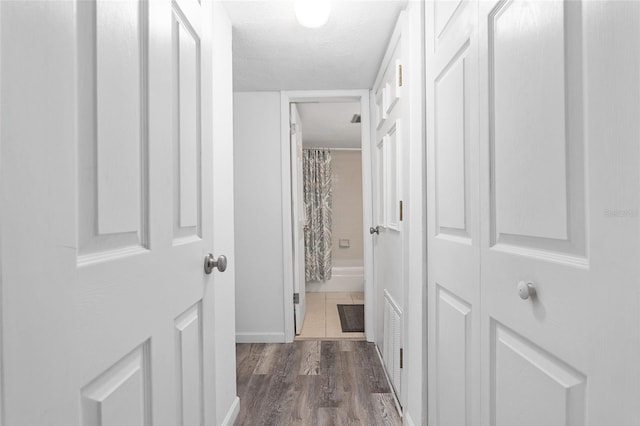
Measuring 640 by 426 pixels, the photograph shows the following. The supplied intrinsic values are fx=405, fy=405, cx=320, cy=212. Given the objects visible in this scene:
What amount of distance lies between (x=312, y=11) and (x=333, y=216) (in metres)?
4.30

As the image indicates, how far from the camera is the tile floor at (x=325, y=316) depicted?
348cm

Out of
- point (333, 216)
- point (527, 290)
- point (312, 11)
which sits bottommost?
point (527, 290)

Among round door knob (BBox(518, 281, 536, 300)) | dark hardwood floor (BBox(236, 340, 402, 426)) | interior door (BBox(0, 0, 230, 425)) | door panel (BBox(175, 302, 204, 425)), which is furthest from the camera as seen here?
dark hardwood floor (BBox(236, 340, 402, 426))

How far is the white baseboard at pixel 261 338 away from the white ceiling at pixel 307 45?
1.98 metres

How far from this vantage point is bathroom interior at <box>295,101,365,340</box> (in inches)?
167

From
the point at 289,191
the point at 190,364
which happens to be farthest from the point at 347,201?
the point at 190,364

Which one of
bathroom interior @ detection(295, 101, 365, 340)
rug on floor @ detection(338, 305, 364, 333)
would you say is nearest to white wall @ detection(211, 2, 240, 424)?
rug on floor @ detection(338, 305, 364, 333)

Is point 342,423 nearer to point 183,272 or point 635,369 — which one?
point 183,272

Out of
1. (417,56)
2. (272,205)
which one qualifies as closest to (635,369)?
(417,56)

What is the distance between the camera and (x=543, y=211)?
2.52ft

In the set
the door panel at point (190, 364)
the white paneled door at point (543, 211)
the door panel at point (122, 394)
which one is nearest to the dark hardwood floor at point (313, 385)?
the white paneled door at point (543, 211)

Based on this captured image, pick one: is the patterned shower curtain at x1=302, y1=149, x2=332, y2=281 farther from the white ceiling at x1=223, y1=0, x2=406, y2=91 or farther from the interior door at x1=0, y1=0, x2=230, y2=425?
the interior door at x1=0, y1=0, x2=230, y2=425

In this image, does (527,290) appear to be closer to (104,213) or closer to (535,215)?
(535,215)

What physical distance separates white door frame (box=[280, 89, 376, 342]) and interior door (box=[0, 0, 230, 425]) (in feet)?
6.91
